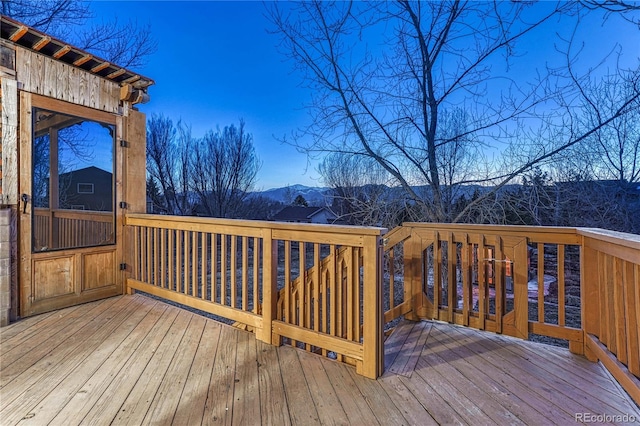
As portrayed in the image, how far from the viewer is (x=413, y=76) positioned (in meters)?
4.97

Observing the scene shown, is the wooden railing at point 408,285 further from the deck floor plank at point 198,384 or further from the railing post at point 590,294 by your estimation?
the deck floor plank at point 198,384

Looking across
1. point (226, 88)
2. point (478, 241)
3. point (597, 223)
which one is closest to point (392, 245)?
point (478, 241)

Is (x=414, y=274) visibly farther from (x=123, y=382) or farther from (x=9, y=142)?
(x=9, y=142)

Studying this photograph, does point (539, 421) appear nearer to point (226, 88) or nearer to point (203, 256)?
point (203, 256)

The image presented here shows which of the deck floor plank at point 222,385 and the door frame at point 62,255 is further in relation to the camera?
the door frame at point 62,255

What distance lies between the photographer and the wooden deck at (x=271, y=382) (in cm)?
156

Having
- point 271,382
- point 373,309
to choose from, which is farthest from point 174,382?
point 373,309

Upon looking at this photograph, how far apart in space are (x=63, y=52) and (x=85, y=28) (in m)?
5.09

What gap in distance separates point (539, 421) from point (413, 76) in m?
4.91

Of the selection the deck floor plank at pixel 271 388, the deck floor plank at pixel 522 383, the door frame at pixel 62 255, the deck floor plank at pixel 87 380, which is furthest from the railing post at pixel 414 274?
the door frame at pixel 62 255

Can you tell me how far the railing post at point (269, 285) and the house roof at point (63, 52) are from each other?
288 cm

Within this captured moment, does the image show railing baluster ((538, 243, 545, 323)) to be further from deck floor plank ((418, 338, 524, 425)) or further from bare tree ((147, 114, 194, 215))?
bare tree ((147, 114, 194, 215))

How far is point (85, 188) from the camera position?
137 inches

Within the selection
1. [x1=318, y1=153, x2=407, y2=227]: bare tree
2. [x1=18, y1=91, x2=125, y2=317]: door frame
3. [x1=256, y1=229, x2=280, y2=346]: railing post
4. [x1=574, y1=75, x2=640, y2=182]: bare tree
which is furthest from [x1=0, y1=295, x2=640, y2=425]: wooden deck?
[x1=574, y1=75, x2=640, y2=182]: bare tree
